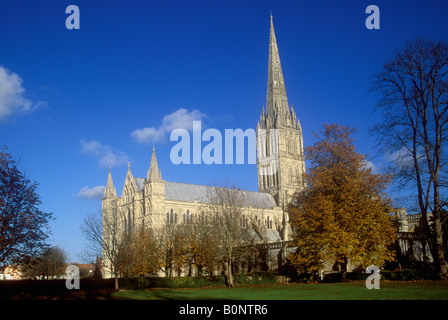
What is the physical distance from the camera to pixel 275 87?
345 ft

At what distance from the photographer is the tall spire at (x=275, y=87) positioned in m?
104

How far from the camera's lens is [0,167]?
2805 centimetres

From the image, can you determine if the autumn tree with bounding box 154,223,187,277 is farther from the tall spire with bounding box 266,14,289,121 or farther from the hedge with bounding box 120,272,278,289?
the tall spire with bounding box 266,14,289,121

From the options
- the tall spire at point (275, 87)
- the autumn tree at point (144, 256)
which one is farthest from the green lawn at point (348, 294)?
the tall spire at point (275, 87)

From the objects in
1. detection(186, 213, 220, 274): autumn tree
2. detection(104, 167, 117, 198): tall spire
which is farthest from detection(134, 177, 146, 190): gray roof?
detection(186, 213, 220, 274): autumn tree

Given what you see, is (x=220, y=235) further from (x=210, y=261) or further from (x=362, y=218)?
(x=362, y=218)

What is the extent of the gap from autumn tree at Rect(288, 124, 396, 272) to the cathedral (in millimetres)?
29488

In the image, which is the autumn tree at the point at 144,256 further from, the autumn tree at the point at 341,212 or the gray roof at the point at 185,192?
the gray roof at the point at 185,192

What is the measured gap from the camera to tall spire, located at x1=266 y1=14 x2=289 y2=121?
10425cm

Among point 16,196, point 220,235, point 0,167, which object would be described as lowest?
point 220,235

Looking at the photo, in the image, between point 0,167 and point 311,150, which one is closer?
point 0,167
